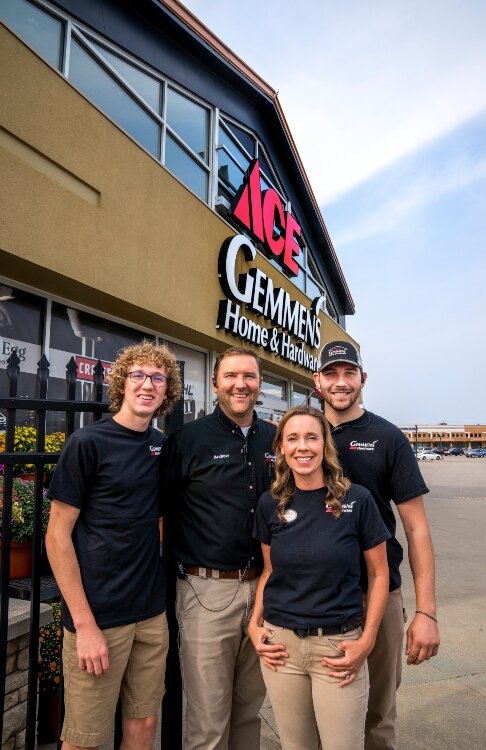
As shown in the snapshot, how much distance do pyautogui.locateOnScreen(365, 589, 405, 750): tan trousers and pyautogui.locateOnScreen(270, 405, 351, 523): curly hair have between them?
77cm

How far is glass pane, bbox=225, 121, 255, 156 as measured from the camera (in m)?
10.6

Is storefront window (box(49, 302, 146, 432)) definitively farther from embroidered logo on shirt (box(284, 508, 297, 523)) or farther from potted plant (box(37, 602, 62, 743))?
embroidered logo on shirt (box(284, 508, 297, 523))

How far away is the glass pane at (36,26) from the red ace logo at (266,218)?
170 inches

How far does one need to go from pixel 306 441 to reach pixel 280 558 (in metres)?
0.51

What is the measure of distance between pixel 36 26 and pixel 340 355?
6224 mm

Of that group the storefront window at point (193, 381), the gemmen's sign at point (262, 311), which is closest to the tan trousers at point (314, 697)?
the storefront window at point (193, 381)

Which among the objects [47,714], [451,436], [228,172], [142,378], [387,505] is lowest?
[451,436]

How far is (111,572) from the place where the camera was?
77.8 inches

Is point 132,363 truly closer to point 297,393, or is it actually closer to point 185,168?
Answer: point 185,168

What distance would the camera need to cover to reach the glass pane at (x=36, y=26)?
5590 mm

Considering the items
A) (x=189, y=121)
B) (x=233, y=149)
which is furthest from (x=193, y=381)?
(x=233, y=149)

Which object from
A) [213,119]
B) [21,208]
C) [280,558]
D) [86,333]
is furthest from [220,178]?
[280,558]

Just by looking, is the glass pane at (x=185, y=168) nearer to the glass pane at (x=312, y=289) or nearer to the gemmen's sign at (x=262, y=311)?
the gemmen's sign at (x=262, y=311)

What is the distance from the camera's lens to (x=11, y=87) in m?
4.84
